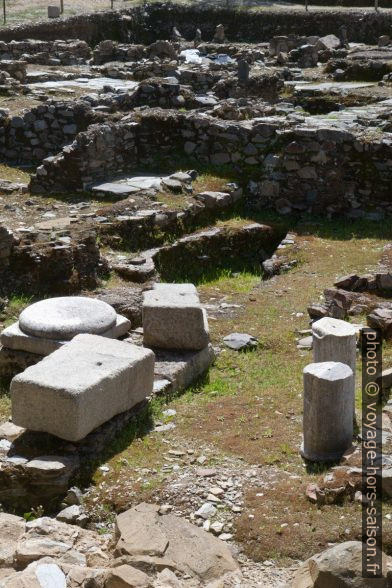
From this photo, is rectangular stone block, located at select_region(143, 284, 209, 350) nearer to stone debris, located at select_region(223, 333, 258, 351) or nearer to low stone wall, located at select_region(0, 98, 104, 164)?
stone debris, located at select_region(223, 333, 258, 351)

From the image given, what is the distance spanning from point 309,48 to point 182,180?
43.6 ft

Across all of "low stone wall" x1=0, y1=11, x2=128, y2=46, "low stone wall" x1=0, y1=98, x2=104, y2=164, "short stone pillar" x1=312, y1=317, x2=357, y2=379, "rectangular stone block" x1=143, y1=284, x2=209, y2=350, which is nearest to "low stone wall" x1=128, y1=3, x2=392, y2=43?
"low stone wall" x1=0, y1=11, x2=128, y2=46

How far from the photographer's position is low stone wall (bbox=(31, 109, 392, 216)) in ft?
Result: 43.2

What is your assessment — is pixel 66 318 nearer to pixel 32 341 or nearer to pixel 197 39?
pixel 32 341

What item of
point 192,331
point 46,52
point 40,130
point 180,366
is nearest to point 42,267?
point 192,331

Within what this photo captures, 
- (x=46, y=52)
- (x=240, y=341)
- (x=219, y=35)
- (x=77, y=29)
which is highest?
(x=77, y=29)

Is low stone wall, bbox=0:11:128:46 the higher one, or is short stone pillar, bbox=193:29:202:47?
low stone wall, bbox=0:11:128:46

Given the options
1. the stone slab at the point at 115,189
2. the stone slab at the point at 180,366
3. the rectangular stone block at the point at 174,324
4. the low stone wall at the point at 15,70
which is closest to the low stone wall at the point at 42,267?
the rectangular stone block at the point at 174,324

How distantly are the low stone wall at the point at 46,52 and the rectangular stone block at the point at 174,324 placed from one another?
1649 cm

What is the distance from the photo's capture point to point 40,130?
15312 millimetres

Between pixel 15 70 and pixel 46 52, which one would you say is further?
pixel 46 52

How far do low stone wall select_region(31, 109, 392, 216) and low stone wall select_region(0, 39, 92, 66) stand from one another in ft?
35.5

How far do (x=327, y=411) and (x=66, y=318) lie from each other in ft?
8.68

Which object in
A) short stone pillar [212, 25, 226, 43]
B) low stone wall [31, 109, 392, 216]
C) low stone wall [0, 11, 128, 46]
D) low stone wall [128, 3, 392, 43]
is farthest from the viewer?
short stone pillar [212, 25, 226, 43]
